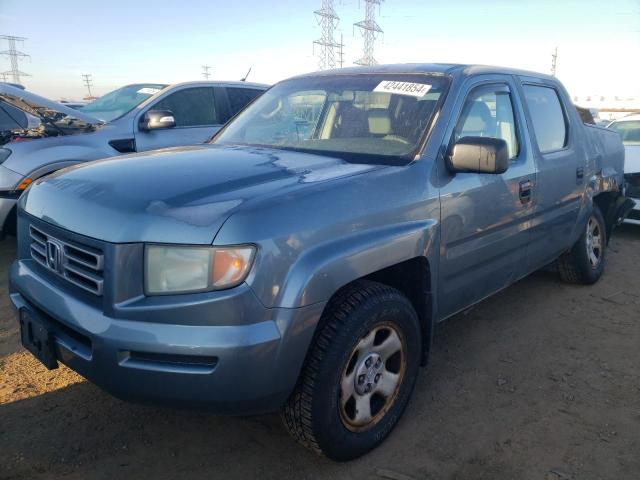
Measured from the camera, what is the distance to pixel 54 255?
2281mm

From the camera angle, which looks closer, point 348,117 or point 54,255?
point 54,255

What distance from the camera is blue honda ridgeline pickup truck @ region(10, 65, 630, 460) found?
75.7 inches

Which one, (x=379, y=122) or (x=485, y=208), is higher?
(x=379, y=122)

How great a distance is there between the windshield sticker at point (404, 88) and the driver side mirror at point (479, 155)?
1.56ft

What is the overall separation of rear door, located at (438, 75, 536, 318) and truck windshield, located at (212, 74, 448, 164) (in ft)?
0.72

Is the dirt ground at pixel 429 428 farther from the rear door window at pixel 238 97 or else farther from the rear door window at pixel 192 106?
the rear door window at pixel 238 97

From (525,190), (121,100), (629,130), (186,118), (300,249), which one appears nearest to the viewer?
(300,249)

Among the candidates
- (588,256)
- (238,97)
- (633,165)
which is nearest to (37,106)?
(238,97)

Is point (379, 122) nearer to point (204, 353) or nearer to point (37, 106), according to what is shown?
point (204, 353)

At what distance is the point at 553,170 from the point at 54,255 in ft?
10.5

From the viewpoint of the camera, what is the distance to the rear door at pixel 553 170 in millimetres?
3631

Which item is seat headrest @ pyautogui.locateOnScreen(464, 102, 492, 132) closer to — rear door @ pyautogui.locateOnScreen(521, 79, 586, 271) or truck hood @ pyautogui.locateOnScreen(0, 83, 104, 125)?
rear door @ pyautogui.locateOnScreen(521, 79, 586, 271)

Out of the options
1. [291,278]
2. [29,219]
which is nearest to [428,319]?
[291,278]

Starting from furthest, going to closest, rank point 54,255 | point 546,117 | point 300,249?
point 546,117 < point 54,255 < point 300,249
